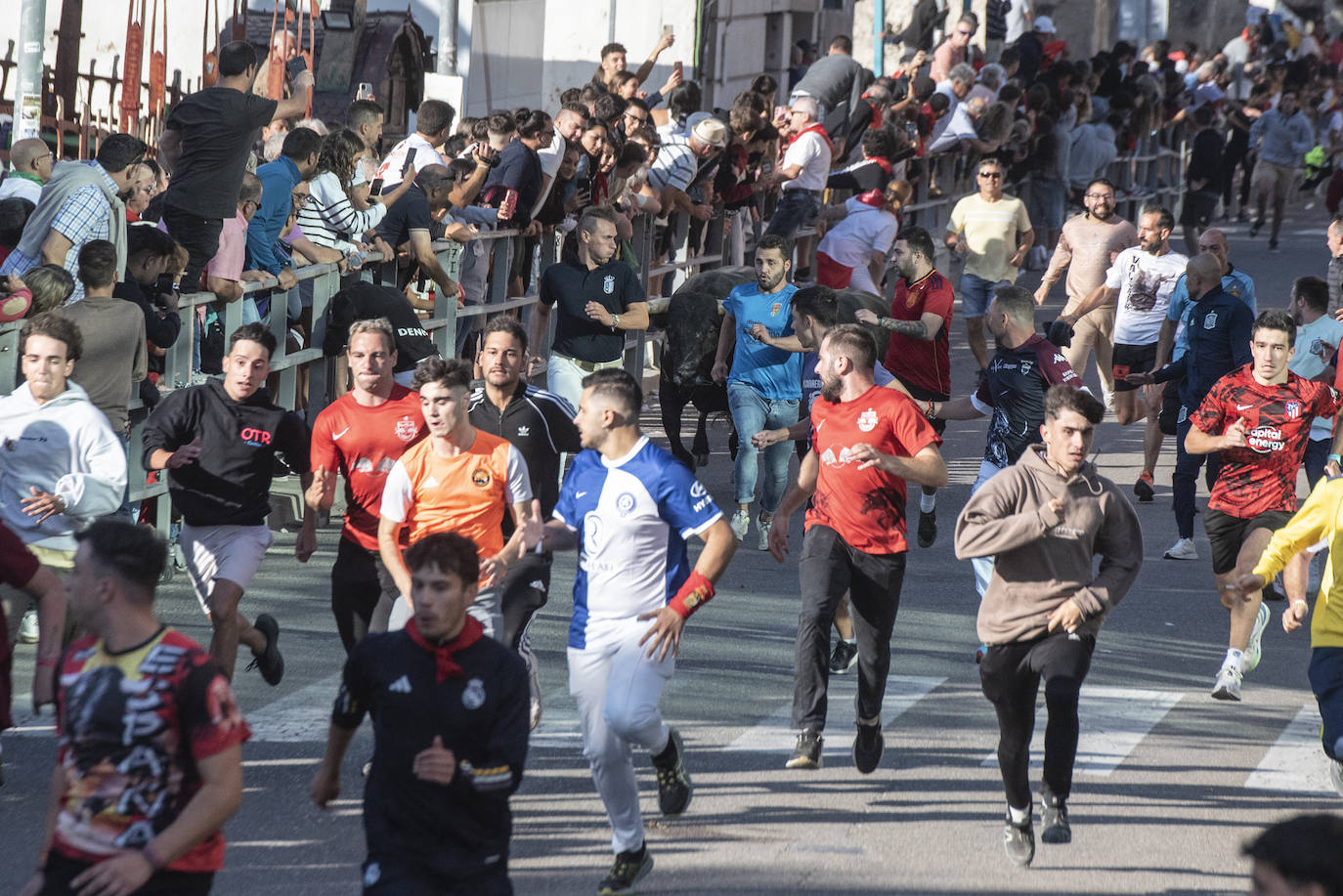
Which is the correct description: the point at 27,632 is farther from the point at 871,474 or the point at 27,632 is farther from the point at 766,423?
the point at 766,423

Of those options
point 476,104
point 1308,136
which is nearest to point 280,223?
point 476,104

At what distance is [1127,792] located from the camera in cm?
799

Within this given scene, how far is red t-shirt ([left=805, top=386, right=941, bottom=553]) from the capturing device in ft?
26.7

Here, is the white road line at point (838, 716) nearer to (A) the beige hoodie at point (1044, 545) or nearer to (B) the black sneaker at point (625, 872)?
(A) the beige hoodie at point (1044, 545)

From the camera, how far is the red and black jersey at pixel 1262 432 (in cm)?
965

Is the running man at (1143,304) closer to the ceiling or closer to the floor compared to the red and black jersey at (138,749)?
closer to the ceiling

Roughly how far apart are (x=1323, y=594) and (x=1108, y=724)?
2.08m

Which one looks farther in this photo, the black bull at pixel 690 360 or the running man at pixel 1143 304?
the running man at pixel 1143 304

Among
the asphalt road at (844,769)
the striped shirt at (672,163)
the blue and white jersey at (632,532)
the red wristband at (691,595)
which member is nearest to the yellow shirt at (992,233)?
the striped shirt at (672,163)

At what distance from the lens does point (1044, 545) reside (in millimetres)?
7066

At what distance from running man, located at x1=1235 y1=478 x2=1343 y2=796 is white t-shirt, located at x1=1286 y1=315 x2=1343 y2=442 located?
4375 millimetres

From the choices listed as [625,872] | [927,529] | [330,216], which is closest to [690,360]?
[927,529]

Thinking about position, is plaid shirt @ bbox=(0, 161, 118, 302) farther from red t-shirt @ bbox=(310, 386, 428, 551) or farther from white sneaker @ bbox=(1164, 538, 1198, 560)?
white sneaker @ bbox=(1164, 538, 1198, 560)

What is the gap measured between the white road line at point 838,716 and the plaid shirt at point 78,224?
13.4 ft
